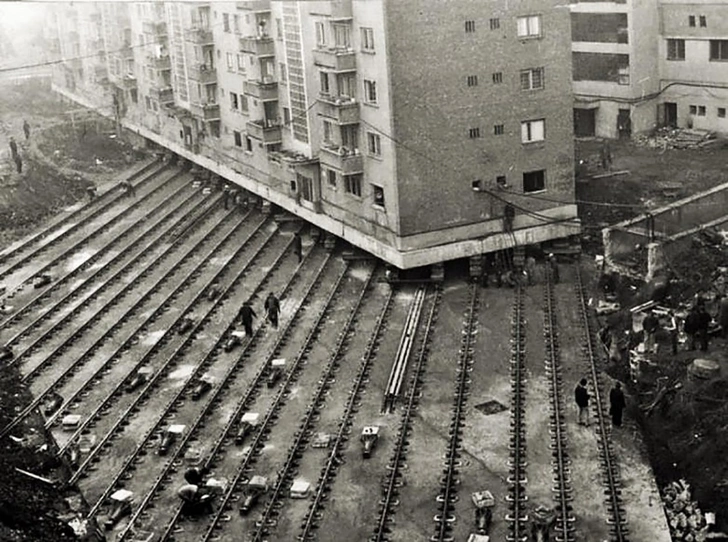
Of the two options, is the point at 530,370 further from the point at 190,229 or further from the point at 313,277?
the point at 190,229

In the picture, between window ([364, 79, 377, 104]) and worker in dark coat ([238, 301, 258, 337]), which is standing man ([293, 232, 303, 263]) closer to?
window ([364, 79, 377, 104])

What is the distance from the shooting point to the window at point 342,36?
39844 mm

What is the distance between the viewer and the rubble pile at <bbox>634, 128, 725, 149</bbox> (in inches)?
2132

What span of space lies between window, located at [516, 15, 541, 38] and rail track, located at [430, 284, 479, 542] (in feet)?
33.5

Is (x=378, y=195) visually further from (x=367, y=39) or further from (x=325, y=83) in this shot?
(x=367, y=39)

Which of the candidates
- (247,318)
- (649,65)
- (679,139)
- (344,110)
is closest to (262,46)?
(344,110)

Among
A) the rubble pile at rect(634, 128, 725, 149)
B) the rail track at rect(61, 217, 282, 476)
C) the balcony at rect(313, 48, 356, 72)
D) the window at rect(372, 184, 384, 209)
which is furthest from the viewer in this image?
the rubble pile at rect(634, 128, 725, 149)

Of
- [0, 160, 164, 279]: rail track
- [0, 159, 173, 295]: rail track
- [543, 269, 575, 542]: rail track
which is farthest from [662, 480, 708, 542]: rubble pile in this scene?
[0, 160, 164, 279]: rail track

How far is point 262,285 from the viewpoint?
→ 133 ft

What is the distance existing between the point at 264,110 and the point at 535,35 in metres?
14.8

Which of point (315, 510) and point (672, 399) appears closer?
point (315, 510)

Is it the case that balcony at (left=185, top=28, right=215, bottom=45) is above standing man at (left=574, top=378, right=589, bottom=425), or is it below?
above

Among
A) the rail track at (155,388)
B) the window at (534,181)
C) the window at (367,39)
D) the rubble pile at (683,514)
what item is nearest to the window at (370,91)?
the window at (367,39)

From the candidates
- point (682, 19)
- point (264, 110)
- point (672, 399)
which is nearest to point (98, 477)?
point (672, 399)
